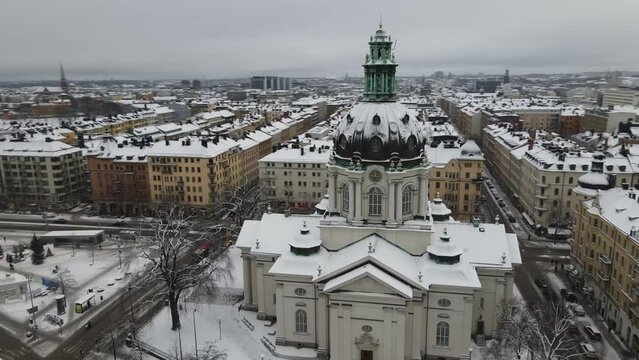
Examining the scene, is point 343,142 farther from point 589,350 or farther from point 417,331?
point 589,350

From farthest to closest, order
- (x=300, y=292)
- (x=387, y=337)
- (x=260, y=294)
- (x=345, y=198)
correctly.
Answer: (x=260, y=294)
(x=345, y=198)
(x=300, y=292)
(x=387, y=337)

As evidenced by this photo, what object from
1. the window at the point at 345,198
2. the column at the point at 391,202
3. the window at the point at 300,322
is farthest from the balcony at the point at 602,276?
the window at the point at 300,322

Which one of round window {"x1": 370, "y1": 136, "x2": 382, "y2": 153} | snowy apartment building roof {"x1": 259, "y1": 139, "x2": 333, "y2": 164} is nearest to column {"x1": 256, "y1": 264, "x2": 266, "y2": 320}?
round window {"x1": 370, "y1": 136, "x2": 382, "y2": 153}

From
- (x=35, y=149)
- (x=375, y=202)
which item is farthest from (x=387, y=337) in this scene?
(x=35, y=149)

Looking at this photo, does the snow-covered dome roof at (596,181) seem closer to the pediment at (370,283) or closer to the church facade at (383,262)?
the church facade at (383,262)

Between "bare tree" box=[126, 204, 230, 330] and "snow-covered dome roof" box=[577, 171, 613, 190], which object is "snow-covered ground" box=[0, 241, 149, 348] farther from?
"snow-covered dome roof" box=[577, 171, 613, 190]
